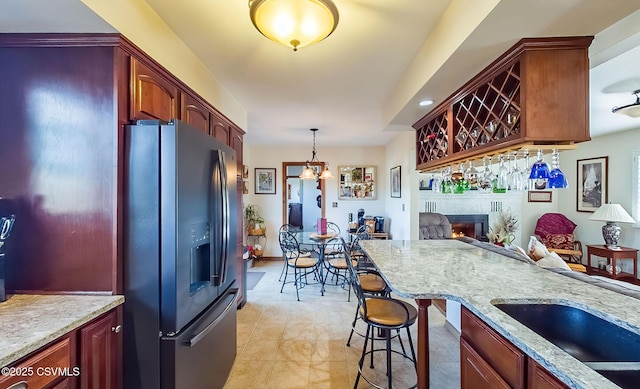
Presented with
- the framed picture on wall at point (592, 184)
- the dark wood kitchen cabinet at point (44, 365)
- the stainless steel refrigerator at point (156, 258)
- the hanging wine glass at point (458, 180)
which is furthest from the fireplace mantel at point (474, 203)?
the dark wood kitchen cabinet at point (44, 365)

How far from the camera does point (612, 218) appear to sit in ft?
13.3

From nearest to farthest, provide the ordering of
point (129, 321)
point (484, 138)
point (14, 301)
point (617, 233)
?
1. point (14, 301)
2. point (129, 321)
3. point (484, 138)
4. point (617, 233)

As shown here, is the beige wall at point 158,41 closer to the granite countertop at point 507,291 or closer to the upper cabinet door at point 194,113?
the upper cabinet door at point 194,113

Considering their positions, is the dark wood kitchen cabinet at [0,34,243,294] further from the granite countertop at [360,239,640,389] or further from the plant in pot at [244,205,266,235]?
the plant in pot at [244,205,266,235]

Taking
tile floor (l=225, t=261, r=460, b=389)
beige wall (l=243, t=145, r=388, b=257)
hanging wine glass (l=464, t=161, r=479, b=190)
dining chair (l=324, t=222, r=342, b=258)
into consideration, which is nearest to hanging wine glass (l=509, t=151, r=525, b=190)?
hanging wine glass (l=464, t=161, r=479, b=190)

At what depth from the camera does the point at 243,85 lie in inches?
105

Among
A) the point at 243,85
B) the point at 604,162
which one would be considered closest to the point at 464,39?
the point at 243,85

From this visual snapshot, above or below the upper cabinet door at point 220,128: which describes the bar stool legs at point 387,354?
below

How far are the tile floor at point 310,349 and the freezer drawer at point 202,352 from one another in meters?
0.28

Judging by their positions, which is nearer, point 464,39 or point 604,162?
point 464,39

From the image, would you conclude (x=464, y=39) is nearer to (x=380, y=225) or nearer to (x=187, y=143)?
(x=187, y=143)

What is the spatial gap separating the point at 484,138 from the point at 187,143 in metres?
1.99

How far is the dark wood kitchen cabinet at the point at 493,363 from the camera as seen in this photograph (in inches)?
35.9

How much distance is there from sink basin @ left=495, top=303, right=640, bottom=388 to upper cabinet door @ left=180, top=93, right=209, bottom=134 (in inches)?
90.0
